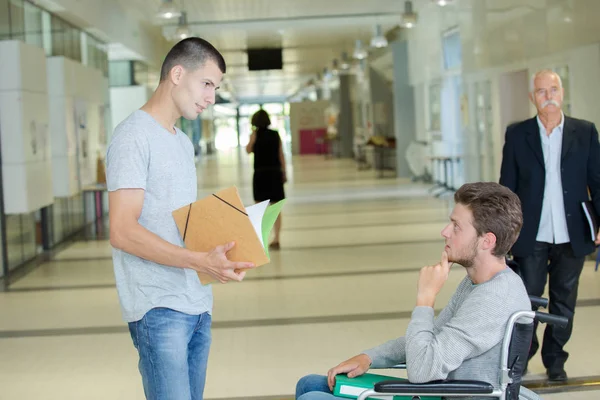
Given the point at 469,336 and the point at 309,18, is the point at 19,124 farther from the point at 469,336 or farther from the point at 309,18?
the point at 309,18

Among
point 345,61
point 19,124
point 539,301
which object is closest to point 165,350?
point 539,301

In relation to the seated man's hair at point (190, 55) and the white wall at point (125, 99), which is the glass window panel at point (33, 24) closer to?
the white wall at point (125, 99)

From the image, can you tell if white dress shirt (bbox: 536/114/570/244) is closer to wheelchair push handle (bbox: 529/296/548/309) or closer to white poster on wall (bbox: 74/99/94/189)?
wheelchair push handle (bbox: 529/296/548/309)

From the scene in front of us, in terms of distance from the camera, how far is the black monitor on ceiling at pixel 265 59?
26391 mm

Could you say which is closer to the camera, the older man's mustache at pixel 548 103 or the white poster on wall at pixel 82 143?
the older man's mustache at pixel 548 103

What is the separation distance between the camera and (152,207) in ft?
8.45

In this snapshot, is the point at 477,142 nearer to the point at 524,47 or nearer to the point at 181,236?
the point at 524,47

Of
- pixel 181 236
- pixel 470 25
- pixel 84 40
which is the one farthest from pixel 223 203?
pixel 470 25

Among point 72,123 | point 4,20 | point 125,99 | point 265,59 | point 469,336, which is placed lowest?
point 469,336

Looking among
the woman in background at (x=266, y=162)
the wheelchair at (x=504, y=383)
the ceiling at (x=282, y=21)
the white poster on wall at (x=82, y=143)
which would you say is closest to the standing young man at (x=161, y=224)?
the wheelchair at (x=504, y=383)

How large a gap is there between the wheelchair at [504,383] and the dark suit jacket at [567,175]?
2.05 m

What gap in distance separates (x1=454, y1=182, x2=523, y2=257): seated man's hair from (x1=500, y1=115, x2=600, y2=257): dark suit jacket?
78.2 inches

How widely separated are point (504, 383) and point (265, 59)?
2435 centimetres

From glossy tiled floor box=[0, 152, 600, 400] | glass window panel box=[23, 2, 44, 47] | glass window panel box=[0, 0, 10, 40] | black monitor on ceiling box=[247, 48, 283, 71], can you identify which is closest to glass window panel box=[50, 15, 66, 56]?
glass window panel box=[23, 2, 44, 47]
